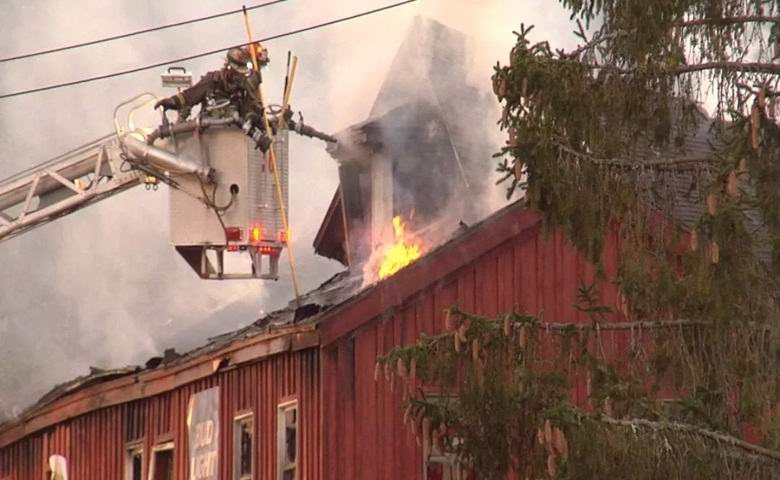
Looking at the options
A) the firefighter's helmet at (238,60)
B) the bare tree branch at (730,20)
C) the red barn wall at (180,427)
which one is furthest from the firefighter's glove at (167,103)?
the bare tree branch at (730,20)

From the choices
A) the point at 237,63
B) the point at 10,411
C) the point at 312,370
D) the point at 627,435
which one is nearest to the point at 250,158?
the point at 237,63

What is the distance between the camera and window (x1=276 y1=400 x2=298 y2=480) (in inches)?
939

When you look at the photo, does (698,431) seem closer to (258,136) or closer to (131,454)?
(258,136)

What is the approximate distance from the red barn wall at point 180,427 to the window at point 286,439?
131mm

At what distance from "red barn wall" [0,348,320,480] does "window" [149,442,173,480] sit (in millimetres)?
124

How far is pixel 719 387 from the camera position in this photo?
15328mm

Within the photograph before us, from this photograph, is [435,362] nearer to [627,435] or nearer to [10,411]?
[627,435]

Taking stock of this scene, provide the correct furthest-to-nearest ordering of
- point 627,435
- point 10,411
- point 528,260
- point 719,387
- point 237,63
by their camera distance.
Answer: point 10,411
point 237,63
point 528,260
point 719,387
point 627,435

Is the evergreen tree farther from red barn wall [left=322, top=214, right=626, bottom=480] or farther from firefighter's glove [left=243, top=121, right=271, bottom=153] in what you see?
firefighter's glove [left=243, top=121, right=271, bottom=153]

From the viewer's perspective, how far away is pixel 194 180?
93.8 ft

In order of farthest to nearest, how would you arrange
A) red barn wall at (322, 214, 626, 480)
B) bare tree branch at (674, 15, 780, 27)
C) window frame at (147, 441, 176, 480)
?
1. window frame at (147, 441, 176, 480)
2. red barn wall at (322, 214, 626, 480)
3. bare tree branch at (674, 15, 780, 27)

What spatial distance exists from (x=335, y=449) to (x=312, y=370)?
0.92 m

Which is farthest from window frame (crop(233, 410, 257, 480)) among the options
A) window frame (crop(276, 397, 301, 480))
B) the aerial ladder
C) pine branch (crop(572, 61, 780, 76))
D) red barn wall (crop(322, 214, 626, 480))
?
pine branch (crop(572, 61, 780, 76))

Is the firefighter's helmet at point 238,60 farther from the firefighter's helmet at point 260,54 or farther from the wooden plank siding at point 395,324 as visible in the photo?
the wooden plank siding at point 395,324
